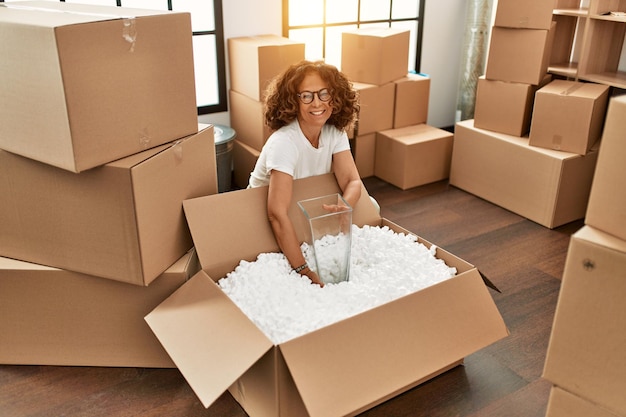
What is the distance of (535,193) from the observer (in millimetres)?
3068

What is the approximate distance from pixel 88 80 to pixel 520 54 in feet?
7.93

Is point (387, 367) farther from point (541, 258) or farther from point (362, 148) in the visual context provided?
point (362, 148)

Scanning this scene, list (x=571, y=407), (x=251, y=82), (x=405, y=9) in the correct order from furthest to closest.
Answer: (x=405, y=9) → (x=251, y=82) → (x=571, y=407)

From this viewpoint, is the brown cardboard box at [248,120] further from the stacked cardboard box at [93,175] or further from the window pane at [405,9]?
the window pane at [405,9]

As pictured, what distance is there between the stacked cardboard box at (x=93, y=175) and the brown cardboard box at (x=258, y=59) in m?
1.19

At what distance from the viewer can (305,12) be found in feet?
11.6

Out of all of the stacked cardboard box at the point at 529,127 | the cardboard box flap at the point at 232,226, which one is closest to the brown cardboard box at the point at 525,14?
the stacked cardboard box at the point at 529,127

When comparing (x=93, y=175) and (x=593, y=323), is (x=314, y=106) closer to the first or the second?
(x=93, y=175)

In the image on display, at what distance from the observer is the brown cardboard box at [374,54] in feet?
11.2

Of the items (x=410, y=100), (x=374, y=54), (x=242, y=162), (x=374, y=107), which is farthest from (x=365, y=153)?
(x=242, y=162)

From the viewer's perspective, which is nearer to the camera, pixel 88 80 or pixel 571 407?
pixel 571 407

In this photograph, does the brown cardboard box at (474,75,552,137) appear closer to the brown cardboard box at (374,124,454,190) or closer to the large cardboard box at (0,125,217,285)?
the brown cardboard box at (374,124,454,190)

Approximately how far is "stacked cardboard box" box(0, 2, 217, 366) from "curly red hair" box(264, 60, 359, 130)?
0.25 m

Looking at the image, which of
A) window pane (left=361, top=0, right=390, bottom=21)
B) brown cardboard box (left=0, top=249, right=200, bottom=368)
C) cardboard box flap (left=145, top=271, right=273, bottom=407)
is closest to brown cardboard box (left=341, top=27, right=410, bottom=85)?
window pane (left=361, top=0, right=390, bottom=21)
